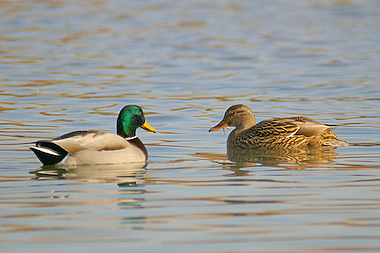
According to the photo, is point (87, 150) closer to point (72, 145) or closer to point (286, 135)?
point (72, 145)

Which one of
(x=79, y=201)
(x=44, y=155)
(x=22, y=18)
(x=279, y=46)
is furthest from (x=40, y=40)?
(x=79, y=201)

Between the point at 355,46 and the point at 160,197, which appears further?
the point at 355,46

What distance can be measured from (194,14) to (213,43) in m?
8.11

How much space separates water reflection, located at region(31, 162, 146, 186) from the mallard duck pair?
7cm

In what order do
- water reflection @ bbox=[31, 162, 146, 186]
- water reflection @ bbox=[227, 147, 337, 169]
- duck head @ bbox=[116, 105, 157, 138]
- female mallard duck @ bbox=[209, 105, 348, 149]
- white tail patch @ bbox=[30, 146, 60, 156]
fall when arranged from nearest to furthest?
1. water reflection @ bbox=[31, 162, 146, 186]
2. white tail patch @ bbox=[30, 146, 60, 156]
3. water reflection @ bbox=[227, 147, 337, 169]
4. duck head @ bbox=[116, 105, 157, 138]
5. female mallard duck @ bbox=[209, 105, 348, 149]

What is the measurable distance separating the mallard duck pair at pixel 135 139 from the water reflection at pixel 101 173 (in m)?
0.07

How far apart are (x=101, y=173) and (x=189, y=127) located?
137 inches

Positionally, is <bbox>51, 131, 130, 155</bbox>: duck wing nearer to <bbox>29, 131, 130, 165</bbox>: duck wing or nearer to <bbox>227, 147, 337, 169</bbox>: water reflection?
<bbox>29, 131, 130, 165</bbox>: duck wing

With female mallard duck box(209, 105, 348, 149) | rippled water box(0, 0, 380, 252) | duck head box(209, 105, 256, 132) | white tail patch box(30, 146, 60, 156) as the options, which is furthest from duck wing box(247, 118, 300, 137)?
white tail patch box(30, 146, 60, 156)

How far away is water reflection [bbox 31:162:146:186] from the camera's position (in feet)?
19.4

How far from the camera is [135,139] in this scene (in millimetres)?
7164

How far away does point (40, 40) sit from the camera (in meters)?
21.3

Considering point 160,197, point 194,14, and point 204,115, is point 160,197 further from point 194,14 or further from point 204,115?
point 194,14

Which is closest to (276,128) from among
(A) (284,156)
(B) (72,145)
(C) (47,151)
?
(A) (284,156)
